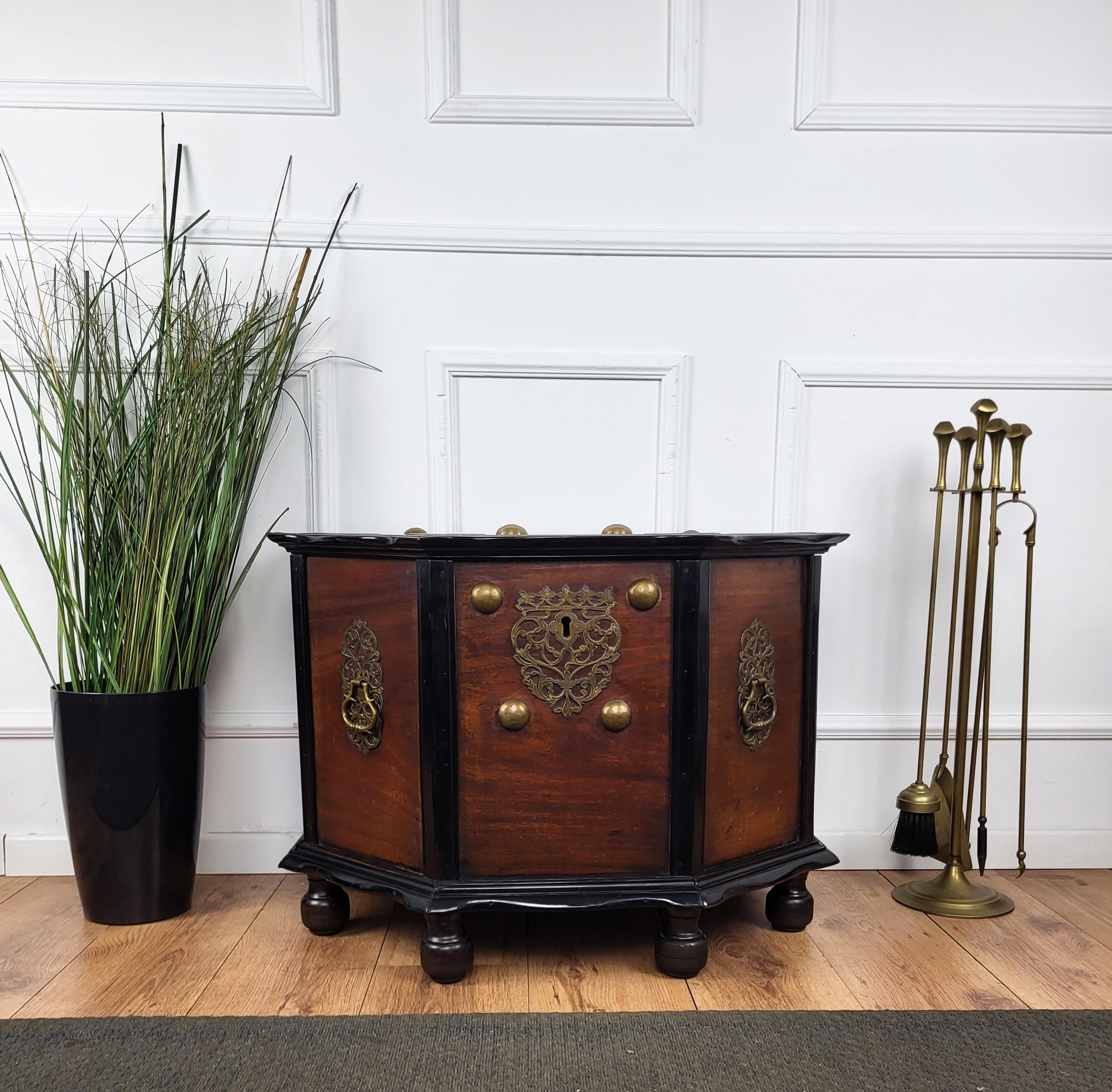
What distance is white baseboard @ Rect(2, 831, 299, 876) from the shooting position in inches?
72.5

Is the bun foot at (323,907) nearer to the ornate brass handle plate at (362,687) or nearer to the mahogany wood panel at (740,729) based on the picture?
the ornate brass handle plate at (362,687)

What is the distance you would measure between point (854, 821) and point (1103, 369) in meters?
1.04

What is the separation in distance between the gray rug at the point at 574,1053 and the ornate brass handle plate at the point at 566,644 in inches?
17.4

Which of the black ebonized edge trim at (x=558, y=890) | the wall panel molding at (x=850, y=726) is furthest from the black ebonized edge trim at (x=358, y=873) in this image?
the wall panel molding at (x=850, y=726)

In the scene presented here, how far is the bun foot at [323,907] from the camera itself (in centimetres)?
154

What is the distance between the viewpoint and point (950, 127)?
72.6 inches

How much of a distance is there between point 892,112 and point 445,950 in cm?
173

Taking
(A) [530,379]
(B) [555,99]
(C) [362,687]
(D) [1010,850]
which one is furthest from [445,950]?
(B) [555,99]

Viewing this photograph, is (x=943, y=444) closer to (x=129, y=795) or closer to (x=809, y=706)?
(x=809, y=706)

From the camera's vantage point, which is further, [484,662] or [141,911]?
[141,911]

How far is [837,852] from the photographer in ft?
6.17

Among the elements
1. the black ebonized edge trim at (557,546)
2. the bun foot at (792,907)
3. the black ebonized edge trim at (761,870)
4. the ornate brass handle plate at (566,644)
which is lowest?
the bun foot at (792,907)

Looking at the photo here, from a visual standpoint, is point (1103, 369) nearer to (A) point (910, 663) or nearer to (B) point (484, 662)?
(A) point (910, 663)

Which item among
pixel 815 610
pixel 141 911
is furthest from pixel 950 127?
pixel 141 911
